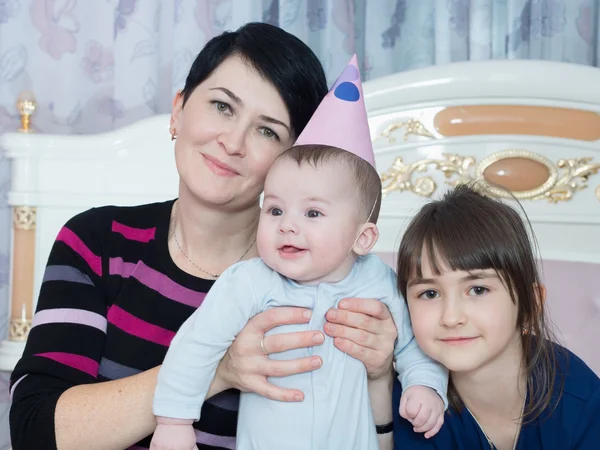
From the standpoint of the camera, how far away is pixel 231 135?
1465mm

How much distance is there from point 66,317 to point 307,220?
0.55 meters

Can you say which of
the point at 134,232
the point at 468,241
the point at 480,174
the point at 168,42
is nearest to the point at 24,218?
the point at 168,42

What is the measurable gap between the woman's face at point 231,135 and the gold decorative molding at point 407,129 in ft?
2.67

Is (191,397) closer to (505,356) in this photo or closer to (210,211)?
(210,211)

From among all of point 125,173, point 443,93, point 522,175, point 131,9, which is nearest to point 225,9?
point 131,9

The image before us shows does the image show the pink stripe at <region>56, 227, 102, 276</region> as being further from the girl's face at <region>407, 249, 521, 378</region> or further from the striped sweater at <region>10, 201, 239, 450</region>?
the girl's face at <region>407, 249, 521, 378</region>

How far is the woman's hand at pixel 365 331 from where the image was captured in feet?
→ 4.24

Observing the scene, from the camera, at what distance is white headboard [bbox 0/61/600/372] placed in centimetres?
215

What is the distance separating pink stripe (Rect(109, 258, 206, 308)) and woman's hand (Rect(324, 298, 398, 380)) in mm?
355

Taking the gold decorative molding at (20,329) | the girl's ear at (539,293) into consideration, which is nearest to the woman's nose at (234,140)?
the girl's ear at (539,293)

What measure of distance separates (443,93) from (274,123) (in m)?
0.89

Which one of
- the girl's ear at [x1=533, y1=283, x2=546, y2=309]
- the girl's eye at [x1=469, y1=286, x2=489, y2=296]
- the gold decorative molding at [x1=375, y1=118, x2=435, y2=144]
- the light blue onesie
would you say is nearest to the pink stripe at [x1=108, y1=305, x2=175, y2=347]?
the light blue onesie

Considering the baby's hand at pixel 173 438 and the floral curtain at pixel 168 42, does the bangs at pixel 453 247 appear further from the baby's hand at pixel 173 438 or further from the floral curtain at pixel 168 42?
the floral curtain at pixel 168 42

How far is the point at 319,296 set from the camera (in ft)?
4.32
